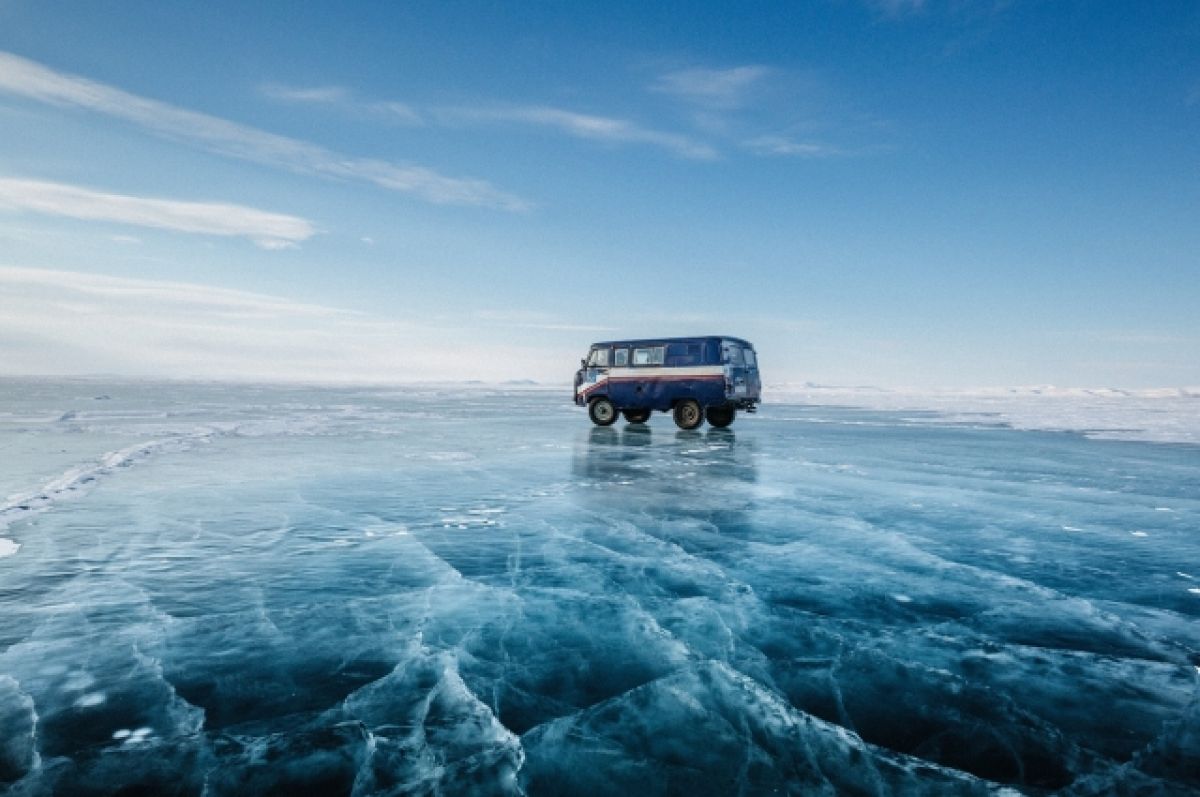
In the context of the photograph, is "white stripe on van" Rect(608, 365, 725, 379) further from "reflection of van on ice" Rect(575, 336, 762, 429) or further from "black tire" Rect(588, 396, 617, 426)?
"black tire" Rect(588, 396, 617, 426)

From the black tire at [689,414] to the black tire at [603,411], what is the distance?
233 centimetres

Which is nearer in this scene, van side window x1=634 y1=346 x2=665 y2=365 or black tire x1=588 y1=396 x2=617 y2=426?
van side window x1=634 y1=346 x2=665 y2=365

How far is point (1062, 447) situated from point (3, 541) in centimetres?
2165

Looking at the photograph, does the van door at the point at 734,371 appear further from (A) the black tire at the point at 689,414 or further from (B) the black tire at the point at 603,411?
(B) the black tire at the point at 603,411

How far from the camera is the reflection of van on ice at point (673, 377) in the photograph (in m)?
18.4

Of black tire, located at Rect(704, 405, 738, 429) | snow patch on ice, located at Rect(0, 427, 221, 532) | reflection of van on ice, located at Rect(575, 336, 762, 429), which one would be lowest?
snow patch on ice, located at Rect(0, 427, 221, 532)

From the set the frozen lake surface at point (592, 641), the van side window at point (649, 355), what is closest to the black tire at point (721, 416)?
the van side window at point (649, 355)

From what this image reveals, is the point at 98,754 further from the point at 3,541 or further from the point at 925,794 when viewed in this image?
the point at 3,541

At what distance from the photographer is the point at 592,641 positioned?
14.1ft

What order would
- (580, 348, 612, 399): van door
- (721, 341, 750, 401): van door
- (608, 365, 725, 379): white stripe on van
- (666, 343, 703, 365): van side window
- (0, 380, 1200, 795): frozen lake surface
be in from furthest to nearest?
(580, 348, 612, 399): van door, (666, 343, 703, 365): van side window, (608, 365, 725, 379): white stripe on van, (721, 341, 750, 401): van door, (0, 380, 1200, 795): frozen lake surface

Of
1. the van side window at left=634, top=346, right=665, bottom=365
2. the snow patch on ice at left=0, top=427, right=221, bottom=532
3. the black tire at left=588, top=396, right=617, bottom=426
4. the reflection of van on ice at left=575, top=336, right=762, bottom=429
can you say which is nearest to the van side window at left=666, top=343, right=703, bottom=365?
the reflection of van on ice at left=575, top=336, right=762, bottom=429

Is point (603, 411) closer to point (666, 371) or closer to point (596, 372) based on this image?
point (596, 372)

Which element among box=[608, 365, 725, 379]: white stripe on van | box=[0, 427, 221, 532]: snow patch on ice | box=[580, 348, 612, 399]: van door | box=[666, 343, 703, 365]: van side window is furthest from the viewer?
box=[580, 348, 612, 399]: van door

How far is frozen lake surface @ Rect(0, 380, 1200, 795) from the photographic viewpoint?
2.95 m
